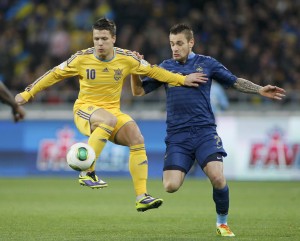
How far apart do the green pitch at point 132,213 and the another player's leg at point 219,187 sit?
0.50 feet

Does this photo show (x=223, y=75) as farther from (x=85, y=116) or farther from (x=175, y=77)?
(x=85, y=116)

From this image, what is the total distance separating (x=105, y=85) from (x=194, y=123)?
1109 mm

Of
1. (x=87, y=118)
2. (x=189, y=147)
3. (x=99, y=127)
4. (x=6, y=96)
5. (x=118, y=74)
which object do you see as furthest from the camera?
(x=118, y=74)

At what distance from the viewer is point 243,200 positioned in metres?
13.9

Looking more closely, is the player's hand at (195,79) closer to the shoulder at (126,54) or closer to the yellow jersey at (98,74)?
the yellow jersey at (98,74)

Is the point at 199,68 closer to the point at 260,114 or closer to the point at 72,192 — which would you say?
the point at 72,192

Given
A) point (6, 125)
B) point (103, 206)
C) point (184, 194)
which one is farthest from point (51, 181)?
point (103, 206)

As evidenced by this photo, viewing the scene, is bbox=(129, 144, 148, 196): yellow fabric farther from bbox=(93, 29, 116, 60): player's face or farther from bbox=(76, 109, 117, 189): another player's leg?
bbox=(93, 29, 116, 60): player's face

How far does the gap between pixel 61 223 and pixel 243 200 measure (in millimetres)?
4399

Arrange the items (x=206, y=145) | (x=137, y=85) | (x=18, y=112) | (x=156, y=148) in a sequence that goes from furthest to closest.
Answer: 1. (x=156, y=148)
2. (x=137, y=85)
3. (x=206, y=145)
4. (x=18, y=112)

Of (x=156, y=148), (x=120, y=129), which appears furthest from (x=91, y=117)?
(x=156, y=148)

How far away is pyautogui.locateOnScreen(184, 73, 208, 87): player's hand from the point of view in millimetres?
9281

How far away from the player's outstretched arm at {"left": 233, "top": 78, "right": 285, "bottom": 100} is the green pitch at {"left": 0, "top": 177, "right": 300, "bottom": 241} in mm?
1509

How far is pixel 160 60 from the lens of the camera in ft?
66.8
